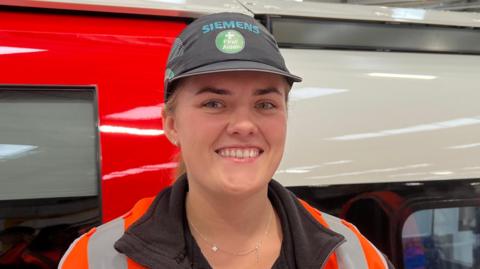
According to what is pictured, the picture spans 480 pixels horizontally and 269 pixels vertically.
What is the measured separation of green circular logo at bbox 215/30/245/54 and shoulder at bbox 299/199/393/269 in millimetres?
517

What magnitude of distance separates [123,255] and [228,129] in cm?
39

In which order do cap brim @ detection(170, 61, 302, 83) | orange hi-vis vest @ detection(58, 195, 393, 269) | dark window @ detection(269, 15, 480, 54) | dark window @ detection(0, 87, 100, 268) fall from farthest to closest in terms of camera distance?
dark window @ detection(269, 15, 480, 54)
dark window @ detection(0, 87, 100, 268)
orange hi-vis vest @ detection(58, 195, 393, 269)
cap brim @ detection(170, 61, 302, 83)

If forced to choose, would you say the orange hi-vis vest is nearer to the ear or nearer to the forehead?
the ear

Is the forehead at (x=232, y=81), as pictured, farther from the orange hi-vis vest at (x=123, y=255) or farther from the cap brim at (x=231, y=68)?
the orange hi-vis vest at (x=123, y=255)

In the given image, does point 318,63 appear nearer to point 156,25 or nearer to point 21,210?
point 156,25

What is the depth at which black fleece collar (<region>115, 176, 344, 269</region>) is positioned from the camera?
107 centimetres

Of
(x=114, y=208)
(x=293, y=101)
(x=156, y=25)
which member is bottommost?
(x=114, y=208)

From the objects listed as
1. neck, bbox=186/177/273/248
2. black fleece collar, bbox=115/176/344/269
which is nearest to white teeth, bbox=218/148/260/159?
neck, bbox=186/177/273/248

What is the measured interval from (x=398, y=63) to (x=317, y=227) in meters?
1.06

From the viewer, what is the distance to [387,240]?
1879 mm

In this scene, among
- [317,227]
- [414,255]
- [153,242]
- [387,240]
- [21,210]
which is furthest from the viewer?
[414,255]

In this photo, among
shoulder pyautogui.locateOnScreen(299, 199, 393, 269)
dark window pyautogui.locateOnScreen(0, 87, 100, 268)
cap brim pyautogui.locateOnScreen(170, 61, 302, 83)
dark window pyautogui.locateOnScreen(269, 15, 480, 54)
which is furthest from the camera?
dark window pyautogui.locateOnScreen(269, 15, 480, 54)

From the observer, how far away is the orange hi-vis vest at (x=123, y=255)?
3.52ft

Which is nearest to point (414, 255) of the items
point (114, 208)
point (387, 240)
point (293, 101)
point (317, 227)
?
point (387, 240)
